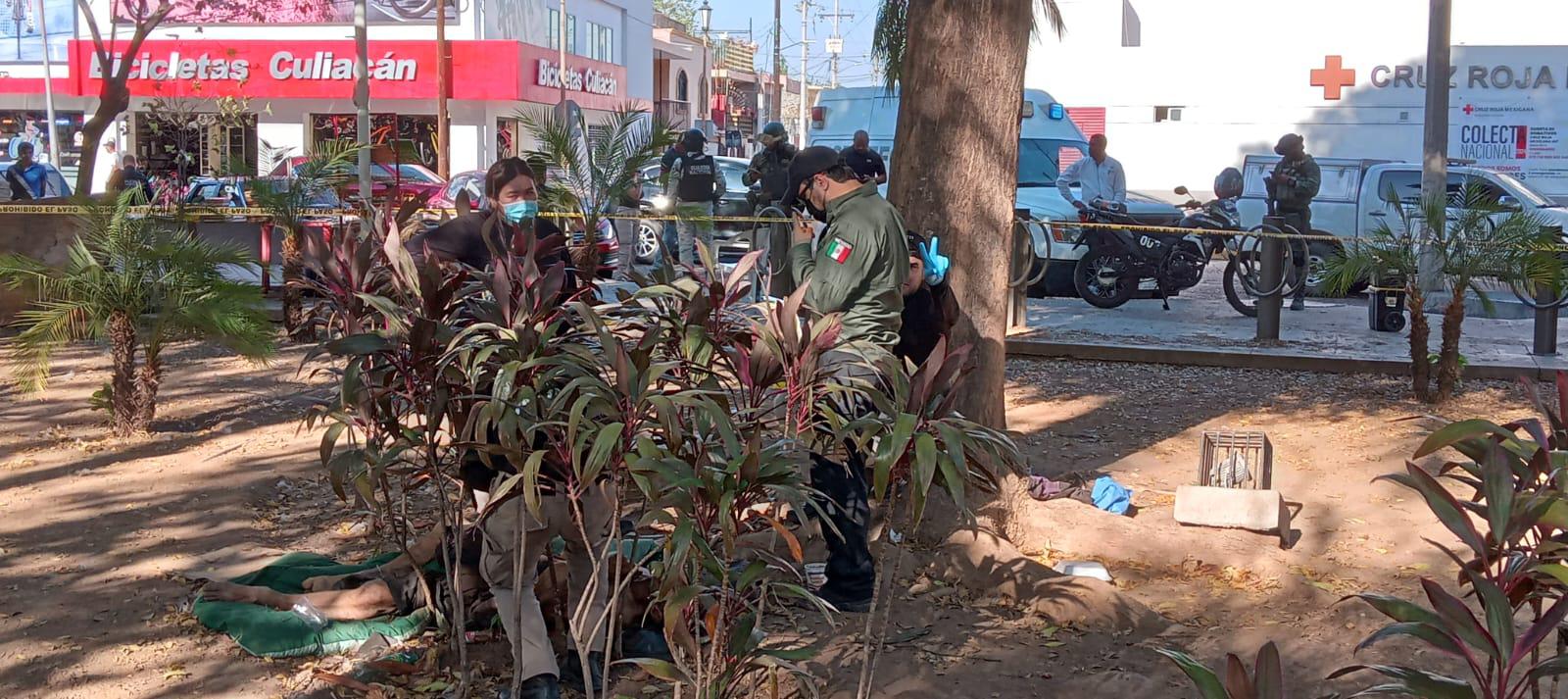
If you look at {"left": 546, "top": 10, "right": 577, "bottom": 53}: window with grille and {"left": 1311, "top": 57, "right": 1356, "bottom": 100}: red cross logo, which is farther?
{"left": 546, "top": 10, "right": 577, "bottom": 53}: window with grille

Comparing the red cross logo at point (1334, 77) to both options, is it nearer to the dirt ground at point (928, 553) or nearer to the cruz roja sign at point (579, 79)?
the cruz roja sign at point (579, 79)

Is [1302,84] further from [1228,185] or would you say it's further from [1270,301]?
[1270,301]

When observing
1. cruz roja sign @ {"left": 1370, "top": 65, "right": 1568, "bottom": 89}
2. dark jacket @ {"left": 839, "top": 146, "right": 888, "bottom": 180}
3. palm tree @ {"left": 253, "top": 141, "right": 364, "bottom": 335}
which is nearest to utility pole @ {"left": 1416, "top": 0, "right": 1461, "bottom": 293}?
dark jacket @ {"left": 839, "top": 146, "right": 888, "bottom": 180}

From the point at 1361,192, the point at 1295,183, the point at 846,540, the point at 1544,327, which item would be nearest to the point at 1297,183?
the point at 1295,183

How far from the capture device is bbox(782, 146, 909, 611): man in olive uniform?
5.29m

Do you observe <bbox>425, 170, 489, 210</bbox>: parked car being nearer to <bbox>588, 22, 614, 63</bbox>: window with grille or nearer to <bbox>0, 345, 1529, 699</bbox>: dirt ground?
<bbox>0, 345, 1529, 699</bbox>: dirt ground

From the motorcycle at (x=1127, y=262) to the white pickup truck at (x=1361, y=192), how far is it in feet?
5.38

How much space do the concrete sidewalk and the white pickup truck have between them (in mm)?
1066

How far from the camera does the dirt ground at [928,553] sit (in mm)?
4758

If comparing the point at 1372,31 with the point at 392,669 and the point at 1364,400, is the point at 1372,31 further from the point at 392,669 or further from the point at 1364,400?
the point at 392,669

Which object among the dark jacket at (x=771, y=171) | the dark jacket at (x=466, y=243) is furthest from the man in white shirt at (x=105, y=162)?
the dark jacket at (x=466, y=243)

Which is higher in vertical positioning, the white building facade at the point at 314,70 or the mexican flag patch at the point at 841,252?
the white building facade at the point at 314,70

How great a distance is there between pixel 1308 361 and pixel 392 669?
7.54 m

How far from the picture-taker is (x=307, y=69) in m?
37.5
